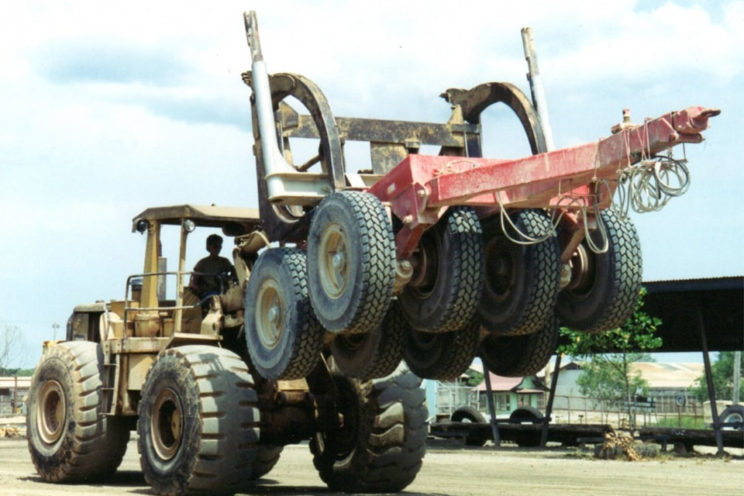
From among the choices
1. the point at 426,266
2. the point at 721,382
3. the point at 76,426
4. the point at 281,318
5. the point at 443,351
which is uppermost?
the point at 721,382

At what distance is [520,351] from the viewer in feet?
34.1

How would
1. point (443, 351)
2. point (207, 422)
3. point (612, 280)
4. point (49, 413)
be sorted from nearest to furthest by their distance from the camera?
point (612, 280), point (443, 351), point (207, 422), point (49, 413)

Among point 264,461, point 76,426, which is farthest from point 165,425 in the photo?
point 264,461

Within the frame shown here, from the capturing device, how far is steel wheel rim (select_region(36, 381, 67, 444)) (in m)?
13.6

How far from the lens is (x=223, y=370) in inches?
434

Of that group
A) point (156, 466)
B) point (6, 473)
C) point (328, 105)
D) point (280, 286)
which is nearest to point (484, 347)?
point (280, 286)

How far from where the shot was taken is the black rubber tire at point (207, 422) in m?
10.7

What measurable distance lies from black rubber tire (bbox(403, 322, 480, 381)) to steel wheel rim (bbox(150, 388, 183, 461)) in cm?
259

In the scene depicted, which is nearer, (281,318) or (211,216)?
(281,318)

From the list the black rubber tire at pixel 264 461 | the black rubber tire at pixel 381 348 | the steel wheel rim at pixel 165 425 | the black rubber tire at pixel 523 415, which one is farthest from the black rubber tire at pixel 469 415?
the black rubber tire at pixel 381 348

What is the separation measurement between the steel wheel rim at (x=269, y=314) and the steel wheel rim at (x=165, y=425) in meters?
1.43

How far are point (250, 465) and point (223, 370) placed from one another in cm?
94

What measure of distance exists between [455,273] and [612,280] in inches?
56.4

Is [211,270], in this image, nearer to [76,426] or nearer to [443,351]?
[76,426]
